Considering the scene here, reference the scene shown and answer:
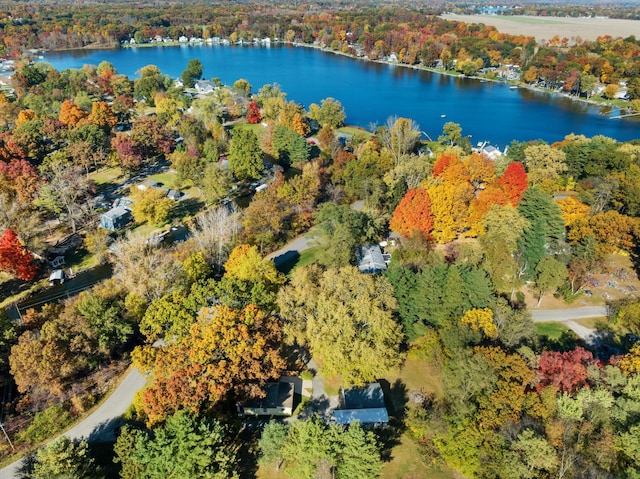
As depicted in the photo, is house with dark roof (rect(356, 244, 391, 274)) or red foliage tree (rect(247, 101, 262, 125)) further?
red foliage tree (rect(247, 101, 262, 125))

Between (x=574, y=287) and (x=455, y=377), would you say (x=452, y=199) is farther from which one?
(x=455, y=377)

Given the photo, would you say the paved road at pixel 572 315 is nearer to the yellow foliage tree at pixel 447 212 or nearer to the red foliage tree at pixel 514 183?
the yellow foliage tree at pixel 447 212

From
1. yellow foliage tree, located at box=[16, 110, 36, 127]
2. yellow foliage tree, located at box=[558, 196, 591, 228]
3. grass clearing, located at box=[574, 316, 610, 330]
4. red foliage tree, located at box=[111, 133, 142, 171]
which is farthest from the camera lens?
yellow foliage tree, located at box=[16, 110, 36, 127]

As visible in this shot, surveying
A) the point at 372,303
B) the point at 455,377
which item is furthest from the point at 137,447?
the point at 455,377

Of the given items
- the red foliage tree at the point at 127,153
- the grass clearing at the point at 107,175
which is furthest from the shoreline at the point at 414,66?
the grass clearing at the point at 107,175

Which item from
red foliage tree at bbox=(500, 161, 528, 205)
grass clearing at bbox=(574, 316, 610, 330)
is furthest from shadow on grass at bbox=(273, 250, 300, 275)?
grass clearing at bbox=(574, 316, 610, 330)

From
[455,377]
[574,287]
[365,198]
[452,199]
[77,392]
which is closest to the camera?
[455,377]

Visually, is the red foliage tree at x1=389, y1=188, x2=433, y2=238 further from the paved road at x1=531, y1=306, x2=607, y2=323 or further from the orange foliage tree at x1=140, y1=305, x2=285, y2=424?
the orange foliage tree at x1=140, y1=305, x2=285, y2=424
